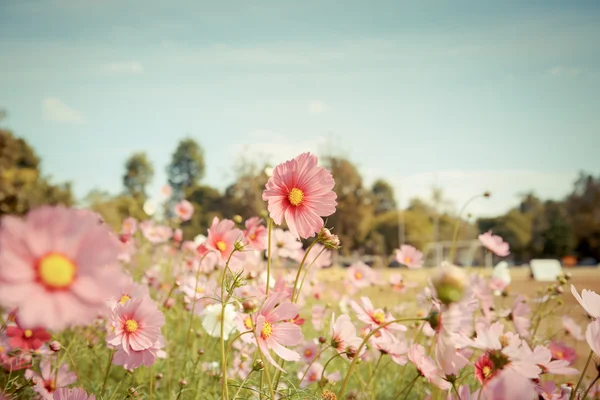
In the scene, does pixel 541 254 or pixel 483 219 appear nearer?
pixel 541 254

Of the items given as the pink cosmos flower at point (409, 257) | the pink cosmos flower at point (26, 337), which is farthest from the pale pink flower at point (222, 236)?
the pink cosmos flower at point (409, 257)

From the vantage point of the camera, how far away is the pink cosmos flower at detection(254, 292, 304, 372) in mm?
677

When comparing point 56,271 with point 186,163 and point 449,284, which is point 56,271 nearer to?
point 449,284

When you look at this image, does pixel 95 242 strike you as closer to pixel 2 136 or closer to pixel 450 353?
pixel 450 353

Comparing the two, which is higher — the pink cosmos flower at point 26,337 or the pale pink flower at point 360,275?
the pink cosmos flower at point 26,337

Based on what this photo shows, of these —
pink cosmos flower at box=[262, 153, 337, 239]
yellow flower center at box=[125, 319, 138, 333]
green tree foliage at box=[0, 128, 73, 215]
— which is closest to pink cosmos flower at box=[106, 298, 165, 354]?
yellow flower center at box=[125, 319, 138, 333]

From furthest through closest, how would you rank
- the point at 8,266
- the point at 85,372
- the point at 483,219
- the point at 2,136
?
the point at 483,219 < the point at 2,136 < the point at 85,372 < the point at 8,266

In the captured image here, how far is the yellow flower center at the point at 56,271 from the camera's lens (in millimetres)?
334

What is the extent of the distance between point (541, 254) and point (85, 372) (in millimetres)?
27812

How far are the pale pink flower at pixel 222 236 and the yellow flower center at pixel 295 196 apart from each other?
22cm

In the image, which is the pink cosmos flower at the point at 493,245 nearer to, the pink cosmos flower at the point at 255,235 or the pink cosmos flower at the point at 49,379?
the pink cosmos flower at the point at 255,235

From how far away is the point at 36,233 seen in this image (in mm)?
327

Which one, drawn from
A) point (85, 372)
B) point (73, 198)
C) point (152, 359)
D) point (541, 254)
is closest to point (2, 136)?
point (73, 198)

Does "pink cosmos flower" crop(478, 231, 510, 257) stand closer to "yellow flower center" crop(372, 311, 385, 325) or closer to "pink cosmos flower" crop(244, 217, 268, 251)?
"yellow flower center" crop(372, 311, 385, 325)
